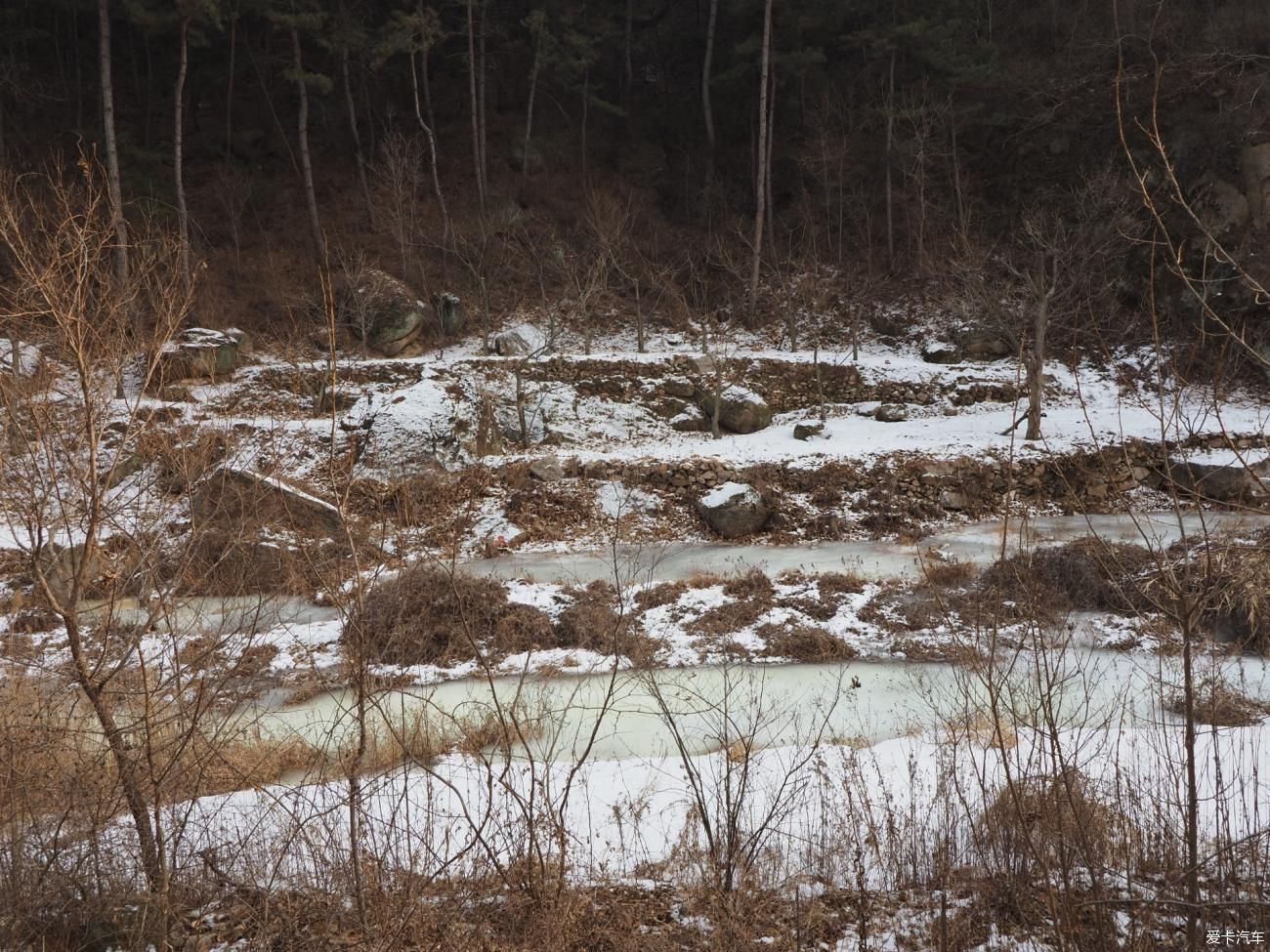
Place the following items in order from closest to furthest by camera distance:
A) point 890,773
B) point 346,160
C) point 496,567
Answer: point 890,773, point 496,567, point 346,160

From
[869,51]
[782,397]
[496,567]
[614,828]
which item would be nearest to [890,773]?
[614,828]

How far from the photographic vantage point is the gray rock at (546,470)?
1585cm

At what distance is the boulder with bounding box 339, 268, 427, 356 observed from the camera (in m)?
21.9

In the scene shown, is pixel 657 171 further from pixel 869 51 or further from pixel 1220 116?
pixel 1220 116

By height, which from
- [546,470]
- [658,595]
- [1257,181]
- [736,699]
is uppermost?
[1257,181]

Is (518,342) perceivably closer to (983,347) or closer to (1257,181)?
(983,347)

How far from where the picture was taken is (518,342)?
22797mm

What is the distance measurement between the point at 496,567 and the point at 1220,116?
919 inches

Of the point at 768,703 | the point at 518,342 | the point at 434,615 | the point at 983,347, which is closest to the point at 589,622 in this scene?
the point at 434,615

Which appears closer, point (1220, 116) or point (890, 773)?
point (890, 773)

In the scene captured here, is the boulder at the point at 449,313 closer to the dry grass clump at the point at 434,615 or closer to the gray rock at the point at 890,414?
the gray rock at the point at 890,414

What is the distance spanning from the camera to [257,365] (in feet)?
68.3

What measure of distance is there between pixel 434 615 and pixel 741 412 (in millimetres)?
10680

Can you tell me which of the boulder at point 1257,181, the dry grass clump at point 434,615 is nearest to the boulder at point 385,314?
the dry grass clump at point 434,615
